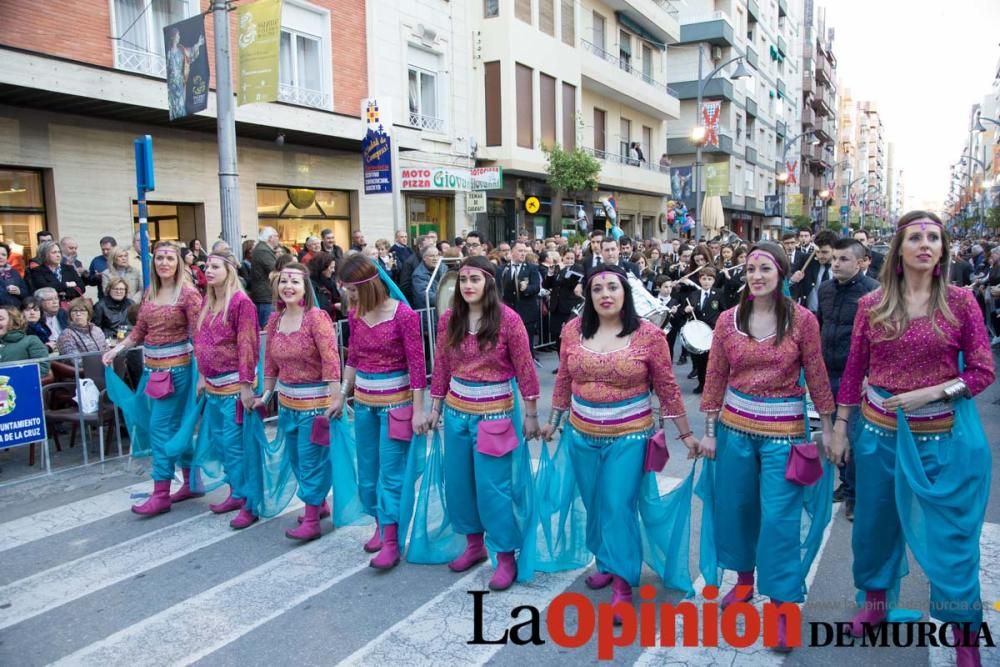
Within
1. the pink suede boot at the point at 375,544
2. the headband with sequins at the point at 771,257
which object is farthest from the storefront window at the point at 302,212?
the headband with sequins at the point at 771,257

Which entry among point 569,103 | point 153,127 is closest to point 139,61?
point 153,127

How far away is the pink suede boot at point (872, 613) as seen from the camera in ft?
12.2

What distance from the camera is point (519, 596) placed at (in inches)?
169

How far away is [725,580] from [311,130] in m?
12.6

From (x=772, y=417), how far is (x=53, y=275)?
8.93m

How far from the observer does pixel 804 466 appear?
→ 3609 millimetres

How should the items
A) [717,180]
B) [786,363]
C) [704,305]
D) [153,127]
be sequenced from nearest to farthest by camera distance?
1. [786,363]
2. [704,305]
3. [153,127]
4. [717,180]

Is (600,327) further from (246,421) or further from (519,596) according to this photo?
(246,421)

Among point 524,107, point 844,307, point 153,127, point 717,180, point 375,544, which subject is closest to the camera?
point 375,544

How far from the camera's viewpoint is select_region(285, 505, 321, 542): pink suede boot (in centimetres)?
517

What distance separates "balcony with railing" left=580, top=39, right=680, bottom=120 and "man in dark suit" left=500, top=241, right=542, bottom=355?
53.7 ft

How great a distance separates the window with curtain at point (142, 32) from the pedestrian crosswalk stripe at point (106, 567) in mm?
9435

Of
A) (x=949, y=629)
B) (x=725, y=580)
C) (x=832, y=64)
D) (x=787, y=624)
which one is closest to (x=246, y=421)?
(x=725, y=580)

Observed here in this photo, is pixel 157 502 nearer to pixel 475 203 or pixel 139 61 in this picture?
pixel 139 61
